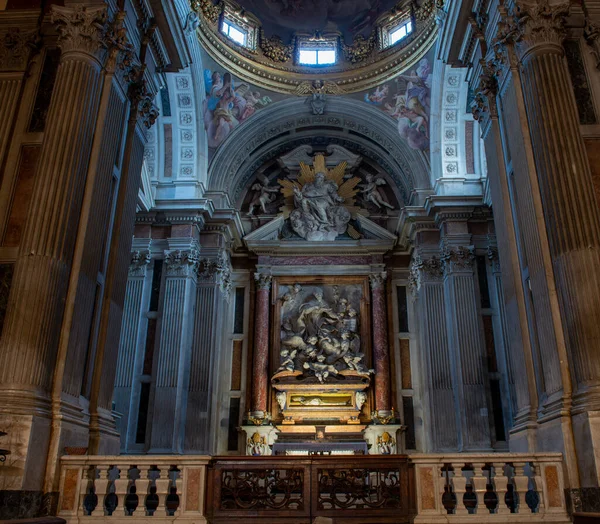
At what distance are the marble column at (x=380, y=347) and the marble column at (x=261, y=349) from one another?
3036 millimetres

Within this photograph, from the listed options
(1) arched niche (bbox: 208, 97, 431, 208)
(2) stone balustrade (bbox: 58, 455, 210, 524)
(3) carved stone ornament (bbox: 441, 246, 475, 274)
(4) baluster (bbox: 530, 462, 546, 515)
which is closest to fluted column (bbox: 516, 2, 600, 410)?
(4) baluster (bbox: 530, 462, 546, 515)

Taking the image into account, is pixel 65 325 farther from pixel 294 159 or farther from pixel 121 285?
pixel 294 159

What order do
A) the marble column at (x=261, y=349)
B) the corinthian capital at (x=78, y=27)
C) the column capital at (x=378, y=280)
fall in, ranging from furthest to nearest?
1. the column capital at (x=378, y=280)
2. the marble column at (x=261, y=349)
3. the corinthian capital at (x=78, y=27)

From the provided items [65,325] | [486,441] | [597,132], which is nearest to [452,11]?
[597,132]

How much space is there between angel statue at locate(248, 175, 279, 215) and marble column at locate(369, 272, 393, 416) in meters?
4.04

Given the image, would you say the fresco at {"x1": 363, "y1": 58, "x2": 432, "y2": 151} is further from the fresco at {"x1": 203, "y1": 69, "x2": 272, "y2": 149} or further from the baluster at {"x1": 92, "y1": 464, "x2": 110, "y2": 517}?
the baluster at {"x1": 92, "y1": 464, "x2": 110, "y2": 517}

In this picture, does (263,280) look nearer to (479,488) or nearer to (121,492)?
(121,492)

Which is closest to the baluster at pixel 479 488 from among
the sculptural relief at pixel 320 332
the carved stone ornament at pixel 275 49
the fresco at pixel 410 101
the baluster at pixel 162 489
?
A: the baluster at pixel 162 489

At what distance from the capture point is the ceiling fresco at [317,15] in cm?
1864

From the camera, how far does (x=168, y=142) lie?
1691 centimetres

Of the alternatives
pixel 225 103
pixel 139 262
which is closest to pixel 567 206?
pixel 139 262

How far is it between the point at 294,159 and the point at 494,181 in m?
10.4

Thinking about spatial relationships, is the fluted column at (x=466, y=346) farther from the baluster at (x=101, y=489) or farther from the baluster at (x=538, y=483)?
the baluster at (x=101, y=489)

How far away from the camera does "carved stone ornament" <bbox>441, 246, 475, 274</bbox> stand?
50.3 feet
